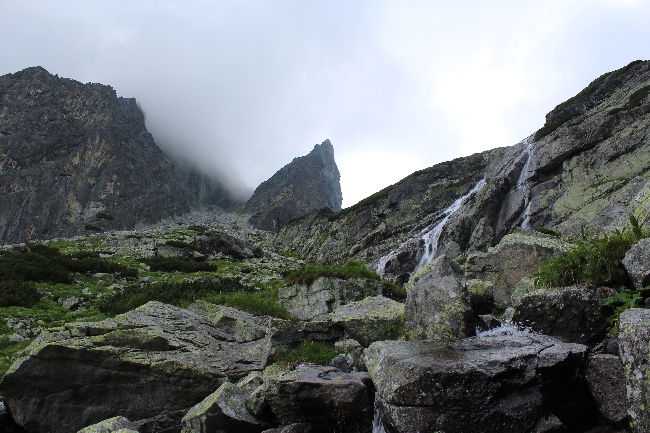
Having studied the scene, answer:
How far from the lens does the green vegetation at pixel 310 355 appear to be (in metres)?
8.92

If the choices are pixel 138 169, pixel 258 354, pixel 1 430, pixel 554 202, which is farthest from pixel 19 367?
pixel 138 169

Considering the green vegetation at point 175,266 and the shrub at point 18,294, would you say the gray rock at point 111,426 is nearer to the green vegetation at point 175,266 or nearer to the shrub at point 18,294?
the shrub at point 18,294

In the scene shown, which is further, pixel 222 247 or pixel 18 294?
pixel 222 247

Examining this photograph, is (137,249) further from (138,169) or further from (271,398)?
(138,169)

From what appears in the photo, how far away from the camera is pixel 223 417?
7574mm

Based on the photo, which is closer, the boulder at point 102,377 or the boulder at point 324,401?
the boulder at point 324,401

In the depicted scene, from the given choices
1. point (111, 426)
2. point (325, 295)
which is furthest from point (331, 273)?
point (111, 426)

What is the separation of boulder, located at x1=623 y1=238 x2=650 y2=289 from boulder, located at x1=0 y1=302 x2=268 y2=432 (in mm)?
8517

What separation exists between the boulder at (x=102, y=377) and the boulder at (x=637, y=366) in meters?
7.79

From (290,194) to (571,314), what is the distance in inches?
5380

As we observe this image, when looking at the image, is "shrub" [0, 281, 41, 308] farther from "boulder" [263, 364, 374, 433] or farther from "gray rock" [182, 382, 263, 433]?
"boulder" [263, 364, 374, 433]

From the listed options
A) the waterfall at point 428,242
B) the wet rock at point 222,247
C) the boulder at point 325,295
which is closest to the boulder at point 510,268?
the boulder at point 325,295

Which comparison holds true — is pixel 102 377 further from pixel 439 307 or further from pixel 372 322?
pixel 439 307

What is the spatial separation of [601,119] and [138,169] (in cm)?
11513
